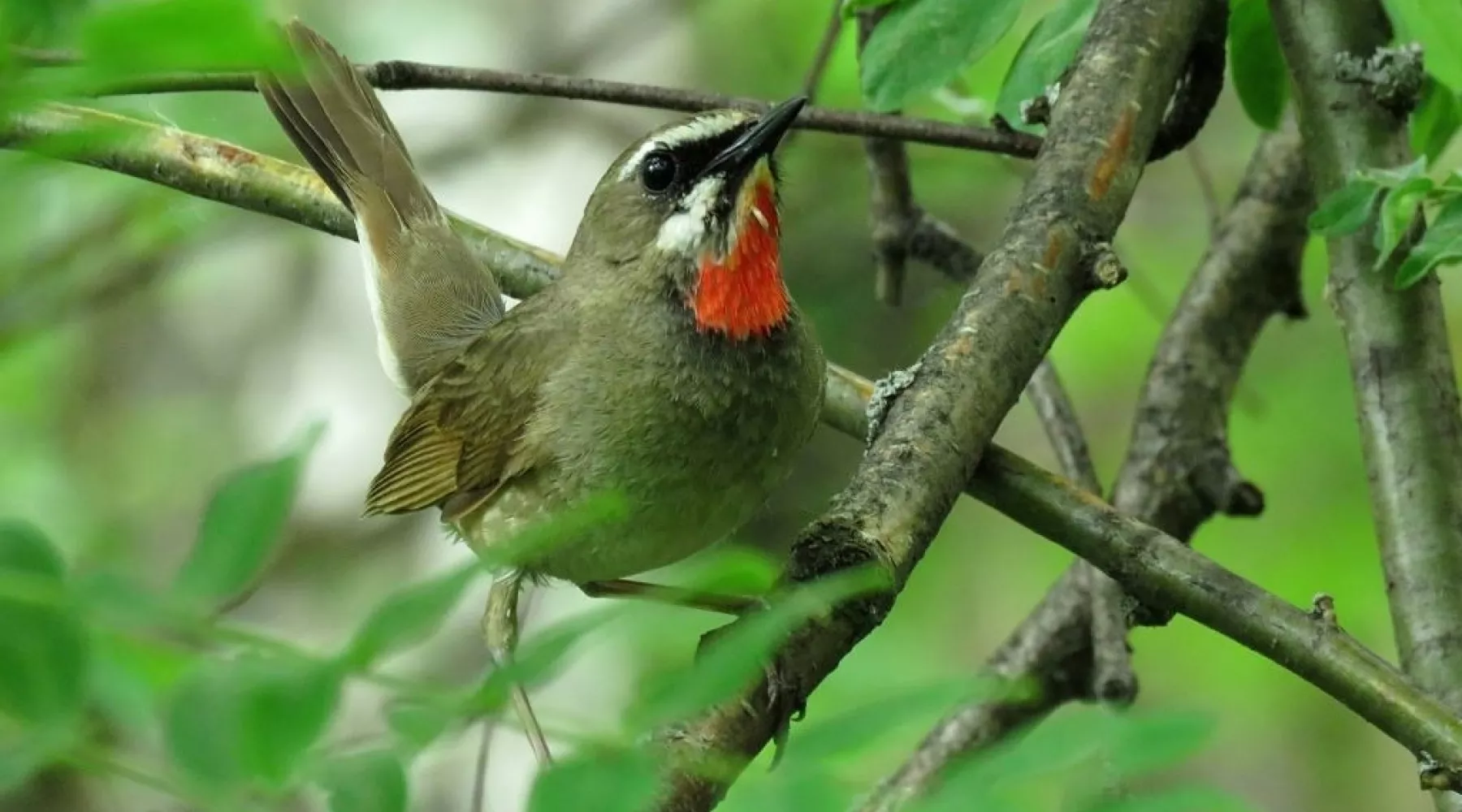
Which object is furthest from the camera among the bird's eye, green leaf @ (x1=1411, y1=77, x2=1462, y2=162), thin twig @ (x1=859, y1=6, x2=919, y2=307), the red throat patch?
thin twig @ (x1=859, y1=6, x2=919, y2=307)

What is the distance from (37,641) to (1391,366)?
7.46 ft

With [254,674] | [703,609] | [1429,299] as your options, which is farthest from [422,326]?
[254,674]

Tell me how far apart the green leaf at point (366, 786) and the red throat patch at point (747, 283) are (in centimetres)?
225

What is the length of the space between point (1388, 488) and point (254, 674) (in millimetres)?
2073

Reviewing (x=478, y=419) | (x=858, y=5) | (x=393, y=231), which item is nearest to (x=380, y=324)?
(x=393, y=231)

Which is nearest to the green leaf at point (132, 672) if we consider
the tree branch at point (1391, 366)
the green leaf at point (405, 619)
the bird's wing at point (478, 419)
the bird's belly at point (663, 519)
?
the green leaf at point (405, 619)

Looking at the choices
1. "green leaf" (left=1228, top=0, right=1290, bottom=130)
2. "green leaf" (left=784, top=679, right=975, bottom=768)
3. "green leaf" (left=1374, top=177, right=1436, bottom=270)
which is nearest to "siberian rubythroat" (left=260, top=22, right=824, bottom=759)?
"green leaf" (left=1228, top=0, right=1290, bottom=130)

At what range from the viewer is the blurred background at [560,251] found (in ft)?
18.9

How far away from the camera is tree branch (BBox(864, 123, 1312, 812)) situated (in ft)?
12.3

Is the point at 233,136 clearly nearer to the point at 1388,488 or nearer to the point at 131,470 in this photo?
the point at 131,470

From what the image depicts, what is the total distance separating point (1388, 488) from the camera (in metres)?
2.73

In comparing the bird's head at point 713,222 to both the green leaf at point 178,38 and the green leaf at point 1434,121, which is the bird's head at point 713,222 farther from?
the green leaf at point 178,38

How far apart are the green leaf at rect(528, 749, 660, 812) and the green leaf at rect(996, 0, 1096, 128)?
7.38 ft

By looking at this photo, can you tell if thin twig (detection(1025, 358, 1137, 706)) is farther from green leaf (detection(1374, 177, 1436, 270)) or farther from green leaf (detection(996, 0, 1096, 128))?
green leaf (detection(1374, 177, 1436, 270))
